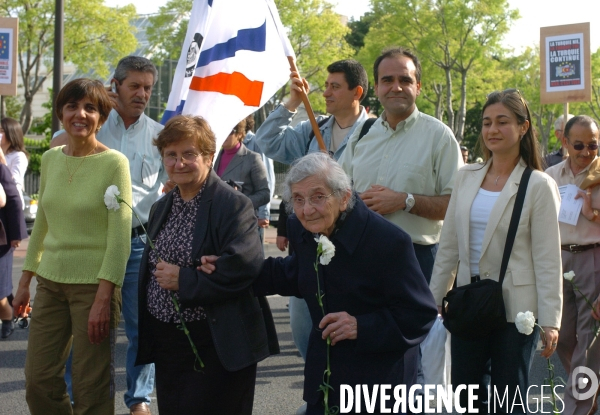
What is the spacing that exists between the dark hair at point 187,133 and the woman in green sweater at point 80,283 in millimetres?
577

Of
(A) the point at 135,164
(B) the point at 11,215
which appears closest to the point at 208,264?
(A) the point at 135,164

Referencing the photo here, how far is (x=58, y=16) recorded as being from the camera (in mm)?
15172

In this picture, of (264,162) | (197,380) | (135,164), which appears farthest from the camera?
(264,162)

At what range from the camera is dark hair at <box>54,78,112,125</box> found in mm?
4340

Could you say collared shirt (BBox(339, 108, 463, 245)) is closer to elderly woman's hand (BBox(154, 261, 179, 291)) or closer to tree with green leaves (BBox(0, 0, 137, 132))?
elderly woman's hand (BBox(154, 261, 179, 291))

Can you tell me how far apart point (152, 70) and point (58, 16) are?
10.7 meters

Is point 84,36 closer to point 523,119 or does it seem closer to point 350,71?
point 350,71

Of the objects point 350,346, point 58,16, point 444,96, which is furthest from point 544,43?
point 444,96

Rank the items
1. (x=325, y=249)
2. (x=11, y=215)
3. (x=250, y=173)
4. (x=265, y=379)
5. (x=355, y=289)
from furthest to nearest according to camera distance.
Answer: (x=250, y=173), (x=11, y=215), (x=265, y=379), (x=355, y=289), (x=325, y=249)

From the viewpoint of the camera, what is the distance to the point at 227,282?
3.57m

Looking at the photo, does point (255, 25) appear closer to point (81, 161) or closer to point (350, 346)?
point (81, 161)

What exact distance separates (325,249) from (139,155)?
2.44m

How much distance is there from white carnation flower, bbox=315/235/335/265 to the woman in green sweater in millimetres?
1387

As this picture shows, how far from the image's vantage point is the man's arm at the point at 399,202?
4344 millimetres
